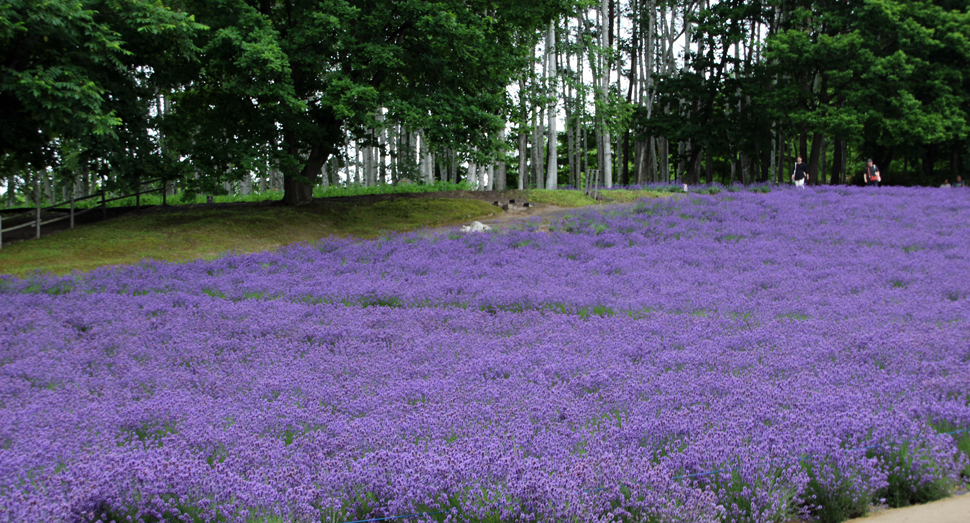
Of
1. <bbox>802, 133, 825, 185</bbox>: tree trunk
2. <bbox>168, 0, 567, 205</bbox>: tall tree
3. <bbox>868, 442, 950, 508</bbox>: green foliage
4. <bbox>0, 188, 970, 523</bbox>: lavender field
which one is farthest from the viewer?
<bbox>802, 133, 825, 185</bbox>: tree trunk

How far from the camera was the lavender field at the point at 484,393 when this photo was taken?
3.61 m

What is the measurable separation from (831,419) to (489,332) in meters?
4.57

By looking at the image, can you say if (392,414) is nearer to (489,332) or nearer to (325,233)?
(489,332)

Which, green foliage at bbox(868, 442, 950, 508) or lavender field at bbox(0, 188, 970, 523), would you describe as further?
green foliage at bbox(868, 442, 950, 508)

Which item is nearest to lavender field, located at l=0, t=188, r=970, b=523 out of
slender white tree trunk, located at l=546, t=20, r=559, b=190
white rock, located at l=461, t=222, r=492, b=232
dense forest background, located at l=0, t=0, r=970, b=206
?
white rock, located at l=461, t=222, r=492, b=232

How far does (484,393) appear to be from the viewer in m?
5.47

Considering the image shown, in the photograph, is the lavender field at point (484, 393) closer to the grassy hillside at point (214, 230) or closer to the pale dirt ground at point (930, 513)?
the pale dirt ground at point (930, 513)

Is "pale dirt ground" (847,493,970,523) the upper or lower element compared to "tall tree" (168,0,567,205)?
lower

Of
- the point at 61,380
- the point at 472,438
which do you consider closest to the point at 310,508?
the point at 472,438

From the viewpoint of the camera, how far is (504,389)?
18.5ft

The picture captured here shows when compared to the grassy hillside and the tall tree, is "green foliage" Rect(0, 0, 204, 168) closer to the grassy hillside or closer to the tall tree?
the tall tree

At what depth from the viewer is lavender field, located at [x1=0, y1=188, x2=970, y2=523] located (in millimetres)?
3607

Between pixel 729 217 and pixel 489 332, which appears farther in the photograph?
pixel 729 217

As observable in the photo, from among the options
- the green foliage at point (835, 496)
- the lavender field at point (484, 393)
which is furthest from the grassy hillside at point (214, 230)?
the green foliage at point (835, 496)
